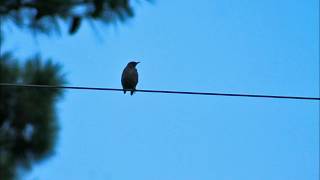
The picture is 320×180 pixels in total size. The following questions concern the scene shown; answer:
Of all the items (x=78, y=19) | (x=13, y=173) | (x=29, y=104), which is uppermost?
(x=78, y=19)

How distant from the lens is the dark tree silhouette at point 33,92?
17.3 ft

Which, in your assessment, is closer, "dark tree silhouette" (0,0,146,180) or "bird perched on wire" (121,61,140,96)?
"dark tree silhouette" (0,0,146,180)

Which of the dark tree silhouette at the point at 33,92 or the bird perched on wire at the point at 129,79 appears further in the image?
the bird perched on wire at the point at 129,79

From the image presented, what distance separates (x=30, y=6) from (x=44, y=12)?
10 cm

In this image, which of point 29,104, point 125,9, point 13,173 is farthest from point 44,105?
point 125,9

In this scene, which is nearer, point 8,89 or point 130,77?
point 8,89

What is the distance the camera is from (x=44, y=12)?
5.27m

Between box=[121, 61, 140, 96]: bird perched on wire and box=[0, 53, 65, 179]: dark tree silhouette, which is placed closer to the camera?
box=[0, 53, 65, 179]: dark tree silhouette

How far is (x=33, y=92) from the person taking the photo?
6.11 metres

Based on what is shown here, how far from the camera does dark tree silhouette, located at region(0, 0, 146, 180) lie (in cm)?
527

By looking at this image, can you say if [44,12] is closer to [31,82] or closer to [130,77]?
[31,82]

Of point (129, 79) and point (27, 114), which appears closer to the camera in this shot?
point (27, 114)

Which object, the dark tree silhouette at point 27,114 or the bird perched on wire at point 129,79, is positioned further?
the bird perched on wire at point 129,79

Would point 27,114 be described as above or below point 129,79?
below
